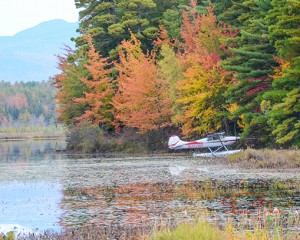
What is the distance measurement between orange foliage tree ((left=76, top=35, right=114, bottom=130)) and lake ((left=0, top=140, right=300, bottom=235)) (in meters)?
23.3

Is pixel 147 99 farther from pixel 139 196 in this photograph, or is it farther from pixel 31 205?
pixel 31 205

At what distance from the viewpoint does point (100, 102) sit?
51.1 m

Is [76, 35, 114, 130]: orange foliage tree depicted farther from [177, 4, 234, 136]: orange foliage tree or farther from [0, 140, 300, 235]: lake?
[0, 140, 300, 235]: lake

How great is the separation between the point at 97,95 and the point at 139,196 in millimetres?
33333

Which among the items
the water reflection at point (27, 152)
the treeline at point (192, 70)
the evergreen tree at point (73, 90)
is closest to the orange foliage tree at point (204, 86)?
the treeline at point (192, 70)

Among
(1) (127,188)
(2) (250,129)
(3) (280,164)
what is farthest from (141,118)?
(1) (127,188)

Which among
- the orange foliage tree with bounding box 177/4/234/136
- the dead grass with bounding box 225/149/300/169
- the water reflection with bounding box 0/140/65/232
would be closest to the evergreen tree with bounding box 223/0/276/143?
the orange foliage tree with bounding box 177/4/234/136

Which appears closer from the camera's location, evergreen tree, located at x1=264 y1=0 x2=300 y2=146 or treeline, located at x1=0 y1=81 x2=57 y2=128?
evergreen tree, located at x1=264 y1=0 x2=300 y2=146

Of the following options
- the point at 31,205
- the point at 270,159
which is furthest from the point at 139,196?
the point at 270,159

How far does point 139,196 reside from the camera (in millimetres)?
18469

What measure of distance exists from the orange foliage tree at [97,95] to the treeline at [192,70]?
0.09m

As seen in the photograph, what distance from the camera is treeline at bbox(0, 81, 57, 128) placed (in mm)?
167425

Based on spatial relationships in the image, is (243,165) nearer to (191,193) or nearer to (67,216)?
(191,193)

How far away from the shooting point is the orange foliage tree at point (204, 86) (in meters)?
40.4
